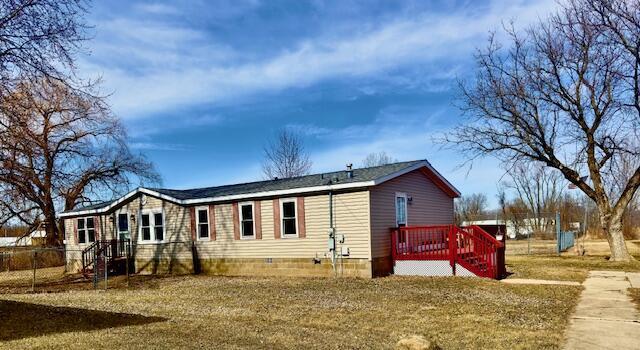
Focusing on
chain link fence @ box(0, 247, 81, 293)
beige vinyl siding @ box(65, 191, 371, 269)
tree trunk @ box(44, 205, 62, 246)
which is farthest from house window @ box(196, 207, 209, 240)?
tree trunk @ box(44, 205, 62, 246)

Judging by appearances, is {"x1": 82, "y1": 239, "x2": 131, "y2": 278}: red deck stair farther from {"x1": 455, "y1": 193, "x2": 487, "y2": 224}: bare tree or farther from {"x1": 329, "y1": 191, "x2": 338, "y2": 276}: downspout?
{"x1": 455, "y1": 193, "x2": 487, "y2": 224}: bare tree

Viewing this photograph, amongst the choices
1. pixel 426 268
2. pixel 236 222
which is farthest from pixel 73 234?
pixel 426 268

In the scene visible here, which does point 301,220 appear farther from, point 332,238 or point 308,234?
point 332,238

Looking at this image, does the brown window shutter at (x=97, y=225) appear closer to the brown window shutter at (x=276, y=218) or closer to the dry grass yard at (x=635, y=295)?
the brown window shutter at (x=276, y=218)

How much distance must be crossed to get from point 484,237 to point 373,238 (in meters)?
3.06

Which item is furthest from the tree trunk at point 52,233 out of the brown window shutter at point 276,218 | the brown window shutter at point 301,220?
the brown window shutter at point 301,220

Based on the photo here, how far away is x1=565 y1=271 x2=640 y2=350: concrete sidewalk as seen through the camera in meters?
6.19

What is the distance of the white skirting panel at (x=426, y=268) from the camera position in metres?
13.7

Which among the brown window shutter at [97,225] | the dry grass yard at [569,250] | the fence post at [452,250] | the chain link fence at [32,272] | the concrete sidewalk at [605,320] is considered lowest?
the dry grass yard at [569,250]

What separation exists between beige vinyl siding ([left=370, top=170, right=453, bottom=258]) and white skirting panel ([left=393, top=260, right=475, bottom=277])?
0.59 m

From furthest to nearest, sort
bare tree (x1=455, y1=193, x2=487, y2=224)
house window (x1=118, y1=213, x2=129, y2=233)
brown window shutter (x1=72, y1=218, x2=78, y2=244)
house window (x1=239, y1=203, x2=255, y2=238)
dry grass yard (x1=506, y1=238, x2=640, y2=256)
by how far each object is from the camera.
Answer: bare tree (x1=455, y1=193, x2=487, y2=224) < dry grass yard (x1=506, y1=238, x2=640, y2=256) < brown window shutter (x1=72, y1=218, x2=78, y2=244) < house window (x1=118, y1=213, x2=129, y2=233) < house window (x1=239, y1=203, x2=255, y2=238)

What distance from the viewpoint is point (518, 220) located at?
150 feet

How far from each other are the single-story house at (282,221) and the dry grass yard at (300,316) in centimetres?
164

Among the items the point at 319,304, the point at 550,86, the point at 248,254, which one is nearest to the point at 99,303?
the point at 319,304
